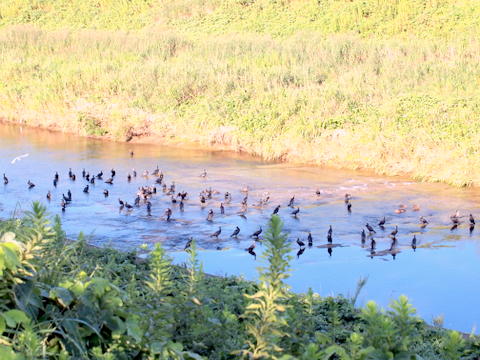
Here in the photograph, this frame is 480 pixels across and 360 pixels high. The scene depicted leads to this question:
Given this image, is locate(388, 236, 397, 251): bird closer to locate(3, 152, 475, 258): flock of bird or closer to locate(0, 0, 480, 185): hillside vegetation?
locate(3, 152, 475, 258): flock of bird

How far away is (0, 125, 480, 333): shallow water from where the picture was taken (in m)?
11.6

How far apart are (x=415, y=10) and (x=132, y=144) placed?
14.9 m

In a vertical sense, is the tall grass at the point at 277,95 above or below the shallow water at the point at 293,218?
above

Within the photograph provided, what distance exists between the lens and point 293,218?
14914 millimetres

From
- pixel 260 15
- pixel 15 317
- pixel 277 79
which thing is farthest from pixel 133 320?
pixel 260 15

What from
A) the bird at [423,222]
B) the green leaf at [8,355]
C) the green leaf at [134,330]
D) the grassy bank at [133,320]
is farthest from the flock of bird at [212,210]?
Result: the green leaf at [8,355]

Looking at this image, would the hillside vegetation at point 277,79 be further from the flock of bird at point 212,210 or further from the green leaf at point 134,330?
the green leaf at point 134,330

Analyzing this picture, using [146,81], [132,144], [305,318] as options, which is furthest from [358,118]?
[305,318]

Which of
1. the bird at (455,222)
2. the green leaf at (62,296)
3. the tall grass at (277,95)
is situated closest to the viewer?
the green leaf at (62,296)

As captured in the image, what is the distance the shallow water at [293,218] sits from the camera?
1158 cm

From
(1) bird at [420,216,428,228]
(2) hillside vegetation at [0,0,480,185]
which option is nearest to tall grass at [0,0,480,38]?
(2) hillside vegetation at [0,0,480,185]

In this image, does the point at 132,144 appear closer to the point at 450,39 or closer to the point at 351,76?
the point at 351,76

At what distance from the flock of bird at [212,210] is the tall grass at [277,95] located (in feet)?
10.2

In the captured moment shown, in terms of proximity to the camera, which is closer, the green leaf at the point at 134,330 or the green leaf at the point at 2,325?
the green leaf at the point at 2,325
